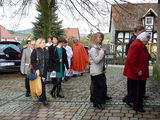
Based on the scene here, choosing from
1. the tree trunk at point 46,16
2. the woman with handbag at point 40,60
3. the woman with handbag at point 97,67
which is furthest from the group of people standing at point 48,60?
the tree trunk at point 46,16

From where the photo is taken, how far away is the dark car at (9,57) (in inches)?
383

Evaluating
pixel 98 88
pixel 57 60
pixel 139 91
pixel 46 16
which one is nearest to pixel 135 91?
pixel 139 91

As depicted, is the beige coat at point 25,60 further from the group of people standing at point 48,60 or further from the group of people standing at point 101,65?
the group of people standing at point 101,65

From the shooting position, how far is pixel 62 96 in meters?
6.06

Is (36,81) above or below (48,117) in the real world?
above

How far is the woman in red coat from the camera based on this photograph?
4469 millimetres

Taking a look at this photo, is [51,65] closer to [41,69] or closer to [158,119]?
[41,69]

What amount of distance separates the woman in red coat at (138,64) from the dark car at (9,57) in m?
6.67

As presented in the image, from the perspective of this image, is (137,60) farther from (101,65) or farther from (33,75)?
(33,75)

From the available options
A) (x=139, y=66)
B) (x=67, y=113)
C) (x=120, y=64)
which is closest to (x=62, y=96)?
(x=67, y=113)

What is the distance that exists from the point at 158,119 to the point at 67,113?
1.89 meters

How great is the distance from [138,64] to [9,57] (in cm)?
703

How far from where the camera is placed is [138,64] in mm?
4555

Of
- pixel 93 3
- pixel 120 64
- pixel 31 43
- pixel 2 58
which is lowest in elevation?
pixel 120 64
